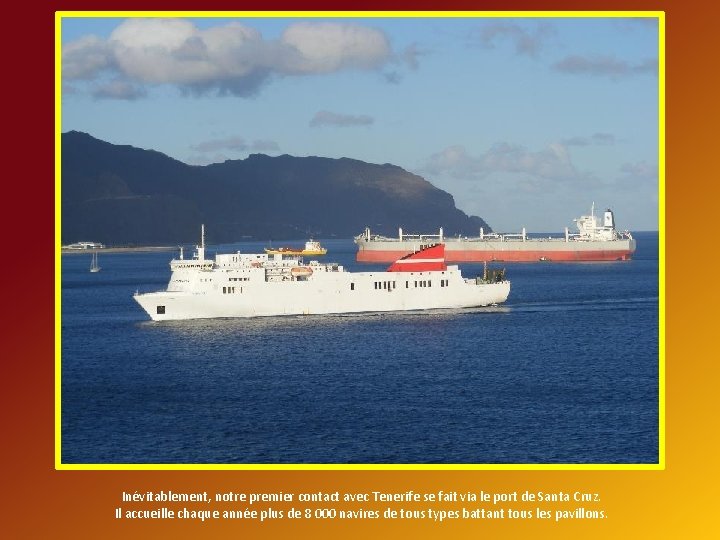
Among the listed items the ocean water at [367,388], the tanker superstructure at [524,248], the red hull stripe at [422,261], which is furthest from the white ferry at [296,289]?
the tanker superstructure at [524,248]

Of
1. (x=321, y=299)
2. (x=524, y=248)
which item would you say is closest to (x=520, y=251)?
(x=524, y=248)

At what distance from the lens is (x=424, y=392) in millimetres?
40719

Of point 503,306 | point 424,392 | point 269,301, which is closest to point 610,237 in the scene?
point 503,306

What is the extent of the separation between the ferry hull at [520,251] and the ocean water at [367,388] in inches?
2613

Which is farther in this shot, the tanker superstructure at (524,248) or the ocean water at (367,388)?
the tanker superstructure at (524,248)

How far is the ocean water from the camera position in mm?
32250

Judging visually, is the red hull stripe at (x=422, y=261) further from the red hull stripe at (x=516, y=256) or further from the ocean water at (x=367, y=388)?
the red hull stripe at (x=516, y=256)

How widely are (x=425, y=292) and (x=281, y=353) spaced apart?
18.2 m

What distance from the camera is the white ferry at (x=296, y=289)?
60812 mm

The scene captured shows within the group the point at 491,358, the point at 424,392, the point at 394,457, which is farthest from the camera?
the point at 491,358

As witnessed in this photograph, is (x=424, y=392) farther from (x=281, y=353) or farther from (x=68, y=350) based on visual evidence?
(x=68, y=350)

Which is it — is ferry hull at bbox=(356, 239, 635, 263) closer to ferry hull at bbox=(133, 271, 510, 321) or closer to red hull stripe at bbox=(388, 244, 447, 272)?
ferry hull at bbox=(133, 271, 510, 321)
